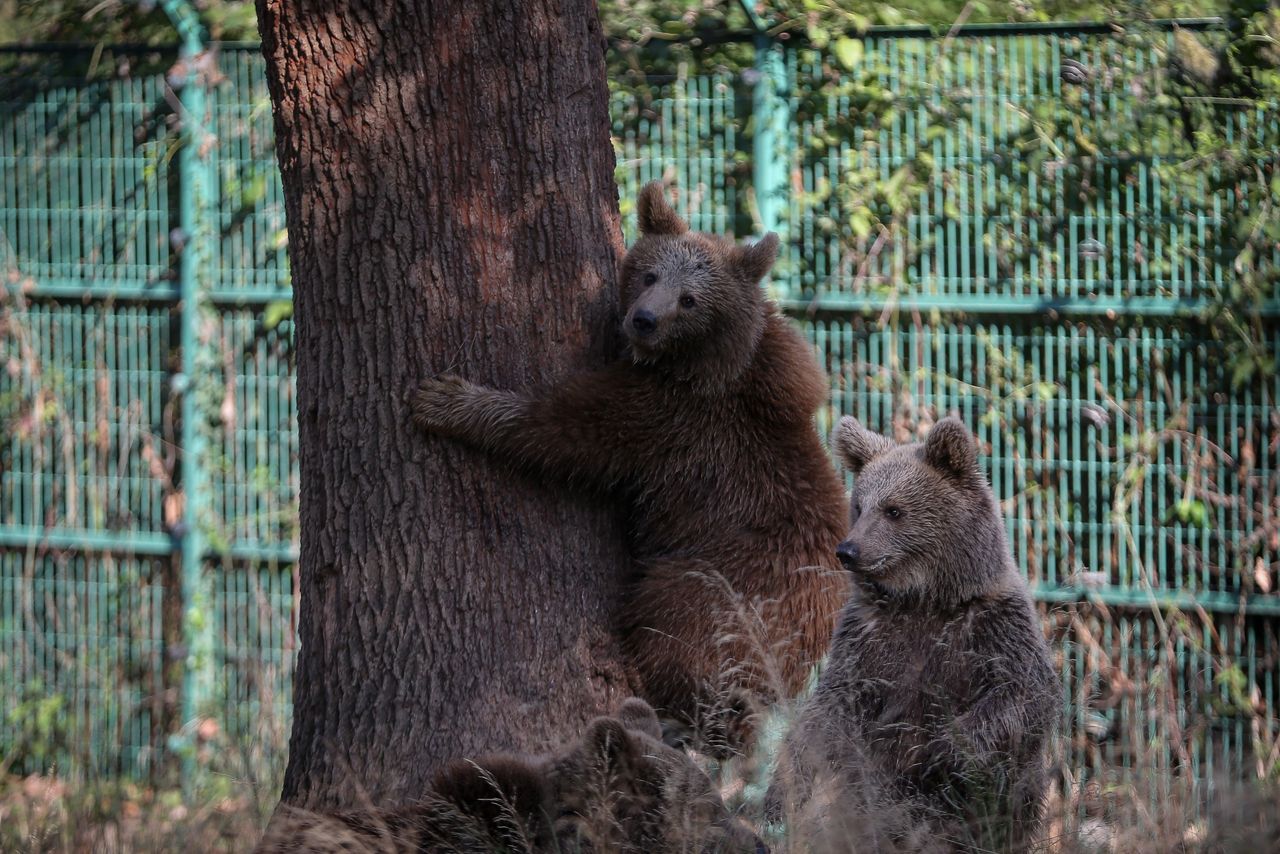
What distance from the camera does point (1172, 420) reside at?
6.10m

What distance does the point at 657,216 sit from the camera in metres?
4.90

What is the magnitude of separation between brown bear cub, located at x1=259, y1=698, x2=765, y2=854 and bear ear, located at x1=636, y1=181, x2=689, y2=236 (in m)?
1.96

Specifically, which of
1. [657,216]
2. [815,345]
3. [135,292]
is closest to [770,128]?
[815,345]

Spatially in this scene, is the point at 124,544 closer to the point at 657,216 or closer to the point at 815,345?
the point at 815,345

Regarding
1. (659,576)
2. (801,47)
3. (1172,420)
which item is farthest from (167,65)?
(1172,420)

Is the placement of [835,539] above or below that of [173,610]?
above

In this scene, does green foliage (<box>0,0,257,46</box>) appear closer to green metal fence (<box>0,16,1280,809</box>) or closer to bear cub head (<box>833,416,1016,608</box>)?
green metal fence (<box>0,16,1280,809</box>)

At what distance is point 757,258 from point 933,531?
155cm

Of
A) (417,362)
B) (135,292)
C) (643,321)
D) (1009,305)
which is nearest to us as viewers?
(417,362)

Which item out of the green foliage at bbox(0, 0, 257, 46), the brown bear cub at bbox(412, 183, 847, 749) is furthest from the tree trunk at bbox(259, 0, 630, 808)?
the green foliage at bbox(0, 0, 257, 46)

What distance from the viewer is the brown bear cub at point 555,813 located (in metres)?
3.43

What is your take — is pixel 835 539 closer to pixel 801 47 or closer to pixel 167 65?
pixel 801 47

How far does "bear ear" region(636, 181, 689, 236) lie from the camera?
490 cm

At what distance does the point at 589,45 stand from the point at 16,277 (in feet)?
15.3
